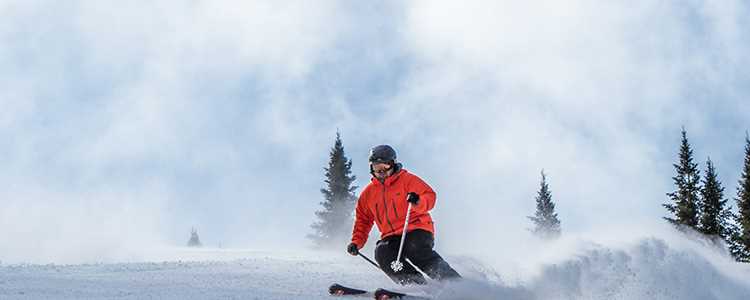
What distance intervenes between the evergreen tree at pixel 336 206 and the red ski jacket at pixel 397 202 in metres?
36.4

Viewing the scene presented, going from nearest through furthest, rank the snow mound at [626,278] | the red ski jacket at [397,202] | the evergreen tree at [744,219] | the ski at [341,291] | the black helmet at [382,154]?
the ski at [341,291] → the snow mound at [626,278] → the red ski jacket at [397,202] → the black helmet at [382,154] → the evergreen tree at [744,219]

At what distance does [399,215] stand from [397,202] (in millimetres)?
183

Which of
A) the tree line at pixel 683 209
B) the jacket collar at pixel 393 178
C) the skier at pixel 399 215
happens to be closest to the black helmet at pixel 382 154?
the skier at pixel 399 215

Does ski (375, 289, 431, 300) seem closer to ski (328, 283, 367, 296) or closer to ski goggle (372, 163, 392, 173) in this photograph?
ski (328, 283, 367, 296)

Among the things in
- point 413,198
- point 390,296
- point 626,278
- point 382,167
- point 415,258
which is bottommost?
point 390,296

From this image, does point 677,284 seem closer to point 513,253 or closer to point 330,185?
point 513,253

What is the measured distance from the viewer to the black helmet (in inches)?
365

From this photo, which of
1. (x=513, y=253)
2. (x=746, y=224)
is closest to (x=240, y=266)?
(x=513, y=253)

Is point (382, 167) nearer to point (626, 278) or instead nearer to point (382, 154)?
point (382, 154)

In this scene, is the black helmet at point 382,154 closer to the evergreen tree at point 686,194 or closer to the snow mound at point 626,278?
the snow mound at point 626,278

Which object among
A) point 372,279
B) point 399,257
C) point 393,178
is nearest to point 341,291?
point 399,257

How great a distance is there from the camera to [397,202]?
929cm

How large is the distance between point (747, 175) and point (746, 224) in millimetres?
3762

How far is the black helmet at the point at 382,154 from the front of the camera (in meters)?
9.28
